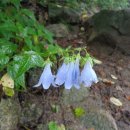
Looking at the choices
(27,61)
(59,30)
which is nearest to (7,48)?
(27,61)

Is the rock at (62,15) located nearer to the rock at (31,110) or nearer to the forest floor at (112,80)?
the forest floor at (112,80)

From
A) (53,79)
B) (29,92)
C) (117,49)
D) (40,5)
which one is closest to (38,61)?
(53,79)

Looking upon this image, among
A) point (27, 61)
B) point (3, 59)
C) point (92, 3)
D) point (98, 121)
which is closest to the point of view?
point (27, 61)

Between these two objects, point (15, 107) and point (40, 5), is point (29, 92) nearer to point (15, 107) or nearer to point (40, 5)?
point (15, 107)

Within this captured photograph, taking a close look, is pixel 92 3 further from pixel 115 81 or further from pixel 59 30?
pixel 115 81

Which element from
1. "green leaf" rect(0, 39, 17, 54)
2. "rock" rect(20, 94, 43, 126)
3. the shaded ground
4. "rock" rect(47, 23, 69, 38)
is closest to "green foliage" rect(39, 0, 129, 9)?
"rock" rect(47, 23, 69, 38)

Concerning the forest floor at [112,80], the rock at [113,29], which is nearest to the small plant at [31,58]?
the forest floor at [112,80]

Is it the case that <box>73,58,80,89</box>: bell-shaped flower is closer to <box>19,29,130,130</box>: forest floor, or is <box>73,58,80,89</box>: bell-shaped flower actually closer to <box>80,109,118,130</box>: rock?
<box>19,29,130,130</box>: forest floor
